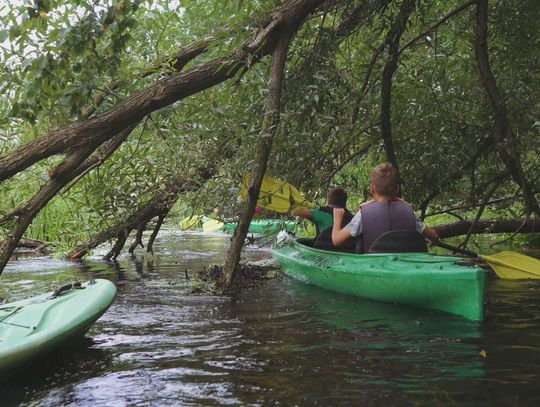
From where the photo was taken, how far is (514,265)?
5.47 m

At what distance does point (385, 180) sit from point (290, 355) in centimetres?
193

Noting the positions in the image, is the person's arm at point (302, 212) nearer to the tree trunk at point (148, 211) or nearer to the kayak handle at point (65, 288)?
the tree trunk at point (148, 211)

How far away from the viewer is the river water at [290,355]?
2.96 meters

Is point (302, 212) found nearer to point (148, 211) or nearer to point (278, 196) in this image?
point (278, 196)

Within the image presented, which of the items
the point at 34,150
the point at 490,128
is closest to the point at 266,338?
the point at 34,150

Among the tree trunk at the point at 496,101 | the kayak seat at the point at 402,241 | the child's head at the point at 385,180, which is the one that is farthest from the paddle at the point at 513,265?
the child's head at the point at 385,180

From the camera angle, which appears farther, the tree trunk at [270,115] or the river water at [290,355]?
the tree trunk at [270,115]

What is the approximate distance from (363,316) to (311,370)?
156cm

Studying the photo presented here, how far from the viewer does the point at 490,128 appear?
5840 mm

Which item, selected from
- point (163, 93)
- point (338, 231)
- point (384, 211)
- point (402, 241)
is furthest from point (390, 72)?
point (163, 93)

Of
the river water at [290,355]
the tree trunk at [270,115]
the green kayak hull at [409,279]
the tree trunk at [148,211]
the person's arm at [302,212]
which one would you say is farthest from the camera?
the tree trunk at [148,211]

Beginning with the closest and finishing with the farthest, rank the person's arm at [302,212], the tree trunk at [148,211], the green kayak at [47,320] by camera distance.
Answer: the green kayak at [47,320] < the person's arm at [302,212] < the tree trunk at [148,211]

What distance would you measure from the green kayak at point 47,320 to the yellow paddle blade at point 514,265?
11.1 ft

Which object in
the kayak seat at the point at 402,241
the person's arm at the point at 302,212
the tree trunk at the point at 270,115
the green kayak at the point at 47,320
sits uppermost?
the tree trunk at the point at 270,115
